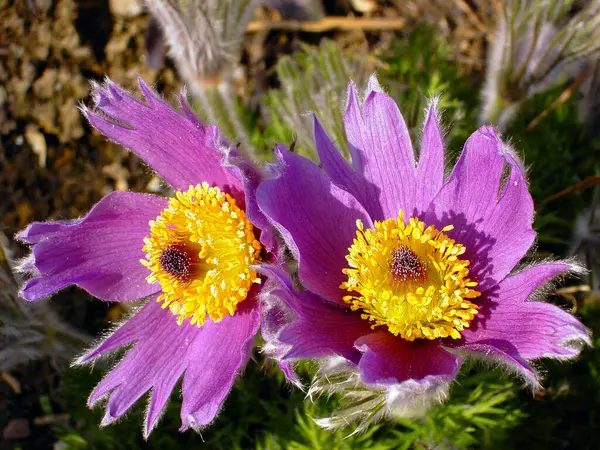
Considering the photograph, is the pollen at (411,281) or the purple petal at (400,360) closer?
the purple petal at (400,360)

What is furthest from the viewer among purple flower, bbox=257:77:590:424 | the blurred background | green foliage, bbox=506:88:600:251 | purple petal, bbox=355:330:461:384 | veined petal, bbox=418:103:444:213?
green foliage, bbox=506:88:600:251

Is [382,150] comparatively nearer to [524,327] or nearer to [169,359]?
[524,327]

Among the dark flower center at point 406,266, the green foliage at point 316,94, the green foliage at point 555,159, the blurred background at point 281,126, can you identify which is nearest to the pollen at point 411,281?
the dark flower center at point 406,266

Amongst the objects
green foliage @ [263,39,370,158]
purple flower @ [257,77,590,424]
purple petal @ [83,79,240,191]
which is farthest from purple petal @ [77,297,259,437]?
green foliage @ [263,39,370,158]

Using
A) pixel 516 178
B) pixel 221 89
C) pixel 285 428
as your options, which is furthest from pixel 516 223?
pixel 221 89

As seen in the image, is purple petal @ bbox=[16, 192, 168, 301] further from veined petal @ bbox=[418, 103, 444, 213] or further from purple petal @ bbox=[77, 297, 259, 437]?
veined petal @ bbox=[418, 103, 444, 213]

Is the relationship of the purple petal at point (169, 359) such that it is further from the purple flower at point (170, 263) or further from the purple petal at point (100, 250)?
the purple petal at point (100, 250)
